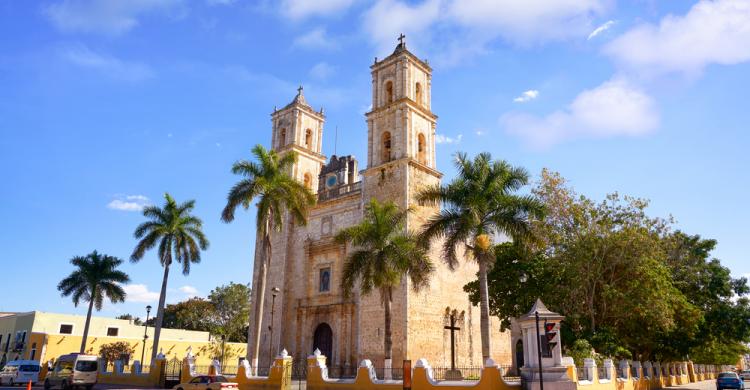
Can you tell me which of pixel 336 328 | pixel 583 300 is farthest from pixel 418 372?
pixel 336 328

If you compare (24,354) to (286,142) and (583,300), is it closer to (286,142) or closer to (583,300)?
(286,142)

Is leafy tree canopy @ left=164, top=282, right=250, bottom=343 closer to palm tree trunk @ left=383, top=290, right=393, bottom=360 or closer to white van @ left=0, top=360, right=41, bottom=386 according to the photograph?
white van @ left=0, top=360, right=41, bottom=386

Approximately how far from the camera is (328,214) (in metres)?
32.1

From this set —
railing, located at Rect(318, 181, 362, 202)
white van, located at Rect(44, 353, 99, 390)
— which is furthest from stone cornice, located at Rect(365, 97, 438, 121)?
white van, located at Rect(44, 353, 99, 390)

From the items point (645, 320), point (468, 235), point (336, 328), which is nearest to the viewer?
point (468, 235)

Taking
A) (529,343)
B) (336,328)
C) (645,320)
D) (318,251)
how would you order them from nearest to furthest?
1. (529,343)
2. (645,320)
3. (336,328)
4. (318,251)

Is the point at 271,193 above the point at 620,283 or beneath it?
above

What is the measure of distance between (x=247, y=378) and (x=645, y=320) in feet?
53.4

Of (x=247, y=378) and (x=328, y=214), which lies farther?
(x=328, y=214)

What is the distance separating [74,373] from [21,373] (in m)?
6.88

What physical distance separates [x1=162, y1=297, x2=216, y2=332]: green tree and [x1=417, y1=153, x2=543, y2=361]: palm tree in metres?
41.6

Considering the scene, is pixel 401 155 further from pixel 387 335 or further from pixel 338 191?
pixel 387 335

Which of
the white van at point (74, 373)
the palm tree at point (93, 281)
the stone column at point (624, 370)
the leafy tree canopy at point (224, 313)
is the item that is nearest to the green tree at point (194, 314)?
the leafy tree canopy at point (224, 313)

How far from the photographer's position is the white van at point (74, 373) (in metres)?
Result: 21.9
